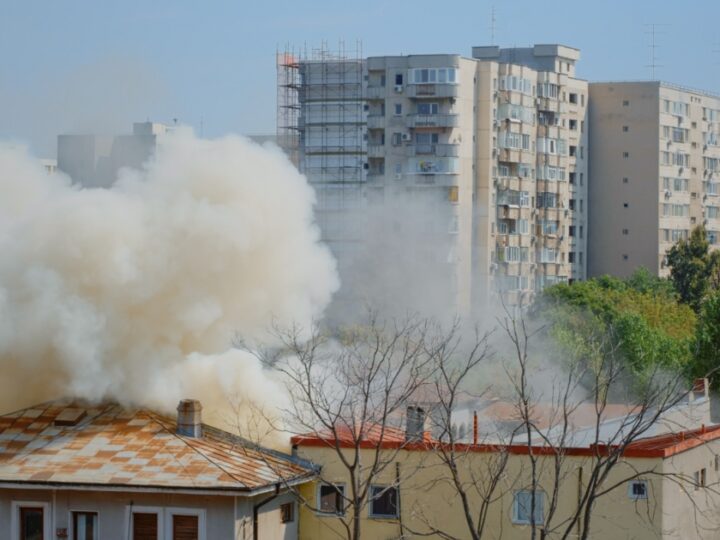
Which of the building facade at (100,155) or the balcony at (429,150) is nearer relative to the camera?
the balcony at (429,150)

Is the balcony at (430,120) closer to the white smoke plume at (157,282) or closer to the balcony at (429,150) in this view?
the balcony at (429,150)

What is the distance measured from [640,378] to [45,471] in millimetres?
29176

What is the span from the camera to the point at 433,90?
239 ft

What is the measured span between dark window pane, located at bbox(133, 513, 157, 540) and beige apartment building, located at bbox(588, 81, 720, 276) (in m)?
66.8

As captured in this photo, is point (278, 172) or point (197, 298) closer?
point (197, 298)

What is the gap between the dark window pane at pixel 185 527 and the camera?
24.9 metres

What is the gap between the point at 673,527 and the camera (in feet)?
83.2

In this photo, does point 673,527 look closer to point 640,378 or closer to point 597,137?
point 640,378

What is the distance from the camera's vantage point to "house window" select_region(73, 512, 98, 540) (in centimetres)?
2538

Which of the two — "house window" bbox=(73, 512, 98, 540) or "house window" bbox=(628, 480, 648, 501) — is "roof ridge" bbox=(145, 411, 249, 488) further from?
"house window" bbox=(628, 480, 648, 501)

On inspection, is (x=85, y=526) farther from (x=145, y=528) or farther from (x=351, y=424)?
(x=351, y=424)

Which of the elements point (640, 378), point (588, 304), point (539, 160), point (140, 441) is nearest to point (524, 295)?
point (539, 160)

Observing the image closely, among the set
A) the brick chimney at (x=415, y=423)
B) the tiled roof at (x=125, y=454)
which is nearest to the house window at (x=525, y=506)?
the brick chimney at (x=415, y=423)

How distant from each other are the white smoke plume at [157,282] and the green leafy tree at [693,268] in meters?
54.6
